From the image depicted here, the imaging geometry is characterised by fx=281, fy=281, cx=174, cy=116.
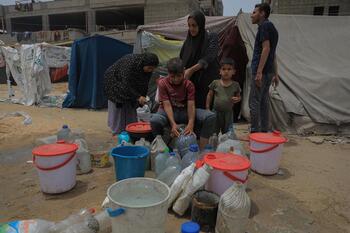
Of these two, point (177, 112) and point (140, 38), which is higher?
point (140, 38)

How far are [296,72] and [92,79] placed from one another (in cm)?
517

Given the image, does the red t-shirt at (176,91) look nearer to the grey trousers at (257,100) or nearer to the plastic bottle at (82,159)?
the plastic bottle at (82,159)

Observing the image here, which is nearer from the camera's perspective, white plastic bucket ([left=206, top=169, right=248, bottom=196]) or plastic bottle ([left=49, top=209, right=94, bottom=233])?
plastic bottle ([left=49, top=209, right=94, bottom=233])

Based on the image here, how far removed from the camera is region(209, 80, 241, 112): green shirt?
3540mm

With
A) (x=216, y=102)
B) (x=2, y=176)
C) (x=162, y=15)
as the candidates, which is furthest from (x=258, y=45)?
(x=162, y=15)

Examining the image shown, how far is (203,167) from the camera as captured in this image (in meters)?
2.20

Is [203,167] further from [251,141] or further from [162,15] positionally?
[162,15]

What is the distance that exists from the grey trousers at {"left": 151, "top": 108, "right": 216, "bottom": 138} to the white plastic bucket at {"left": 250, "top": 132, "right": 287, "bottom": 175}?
474 millimetres

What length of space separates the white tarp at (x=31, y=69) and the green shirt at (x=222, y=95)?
20.6ft

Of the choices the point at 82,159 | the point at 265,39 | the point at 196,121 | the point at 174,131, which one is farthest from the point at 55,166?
the point at 265,39

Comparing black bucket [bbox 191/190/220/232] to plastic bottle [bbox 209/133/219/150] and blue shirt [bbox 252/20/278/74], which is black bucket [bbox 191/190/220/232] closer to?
plastic bottle [bbox 209/133/219/150]

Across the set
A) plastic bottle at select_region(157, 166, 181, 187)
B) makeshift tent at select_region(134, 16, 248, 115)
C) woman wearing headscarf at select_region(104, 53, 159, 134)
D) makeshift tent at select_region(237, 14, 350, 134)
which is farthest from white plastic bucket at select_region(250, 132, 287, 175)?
makeshift tent at select_region(134, 16, 248, 115)

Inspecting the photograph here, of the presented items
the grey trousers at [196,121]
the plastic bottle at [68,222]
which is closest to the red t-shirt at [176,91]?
the grey trousers at [196,121]

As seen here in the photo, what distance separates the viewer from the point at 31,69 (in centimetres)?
805
